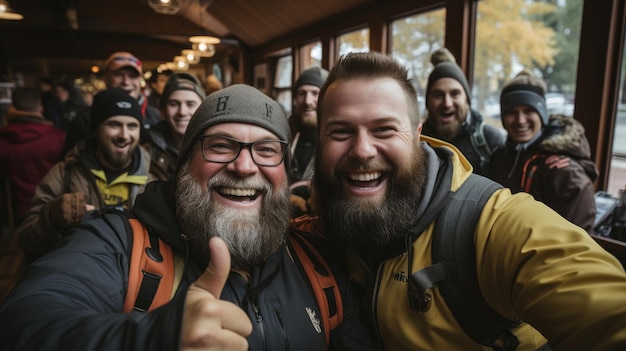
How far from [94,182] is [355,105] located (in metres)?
1.92

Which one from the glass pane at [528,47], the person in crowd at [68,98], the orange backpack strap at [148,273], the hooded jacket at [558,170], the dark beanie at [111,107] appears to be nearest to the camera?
the orange backpack strap at [148,273]

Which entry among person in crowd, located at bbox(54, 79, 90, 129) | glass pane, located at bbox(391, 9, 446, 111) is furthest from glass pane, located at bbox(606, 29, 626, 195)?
person in crowd, located at bbox(54, 79, 90, 129)

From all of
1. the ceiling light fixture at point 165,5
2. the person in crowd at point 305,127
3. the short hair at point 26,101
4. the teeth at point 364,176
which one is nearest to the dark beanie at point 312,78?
the person in crowd at point 305,127

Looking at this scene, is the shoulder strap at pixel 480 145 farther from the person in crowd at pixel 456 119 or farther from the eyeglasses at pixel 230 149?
the eyeglasses at pixel 230 149

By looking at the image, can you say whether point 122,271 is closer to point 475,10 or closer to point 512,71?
point 512,71

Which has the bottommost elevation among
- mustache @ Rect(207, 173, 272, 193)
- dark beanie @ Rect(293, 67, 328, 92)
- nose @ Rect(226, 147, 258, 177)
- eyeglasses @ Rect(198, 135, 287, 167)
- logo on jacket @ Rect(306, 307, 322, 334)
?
logo on jacket @ Rect(306, 307, 322, 334)

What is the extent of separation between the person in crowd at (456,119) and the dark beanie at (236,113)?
2082 millimetres

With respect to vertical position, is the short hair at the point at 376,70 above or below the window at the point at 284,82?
below

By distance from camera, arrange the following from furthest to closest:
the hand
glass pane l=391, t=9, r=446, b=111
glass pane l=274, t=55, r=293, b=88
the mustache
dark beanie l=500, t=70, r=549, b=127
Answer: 1. glass pane l=274, t=55, r=293, b=88
2. glass pane l=391, t=9, r=446, b=111
3. dark beanie l=500, t=70, r=549, b=127
4. the mustache
5. the hand

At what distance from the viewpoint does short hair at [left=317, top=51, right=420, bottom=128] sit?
160 cm

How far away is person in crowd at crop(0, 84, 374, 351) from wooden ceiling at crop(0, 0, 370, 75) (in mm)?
8514

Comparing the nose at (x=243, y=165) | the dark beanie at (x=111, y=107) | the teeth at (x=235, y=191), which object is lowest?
the teeth at (x=235, y=191)

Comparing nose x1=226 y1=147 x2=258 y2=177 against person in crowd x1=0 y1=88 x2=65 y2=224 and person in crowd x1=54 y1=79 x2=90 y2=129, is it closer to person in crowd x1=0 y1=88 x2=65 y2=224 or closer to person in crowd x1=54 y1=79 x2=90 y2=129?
person in crowd x1=0 y1=88 x2=65 y2=224

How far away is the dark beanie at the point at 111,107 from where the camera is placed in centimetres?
279
